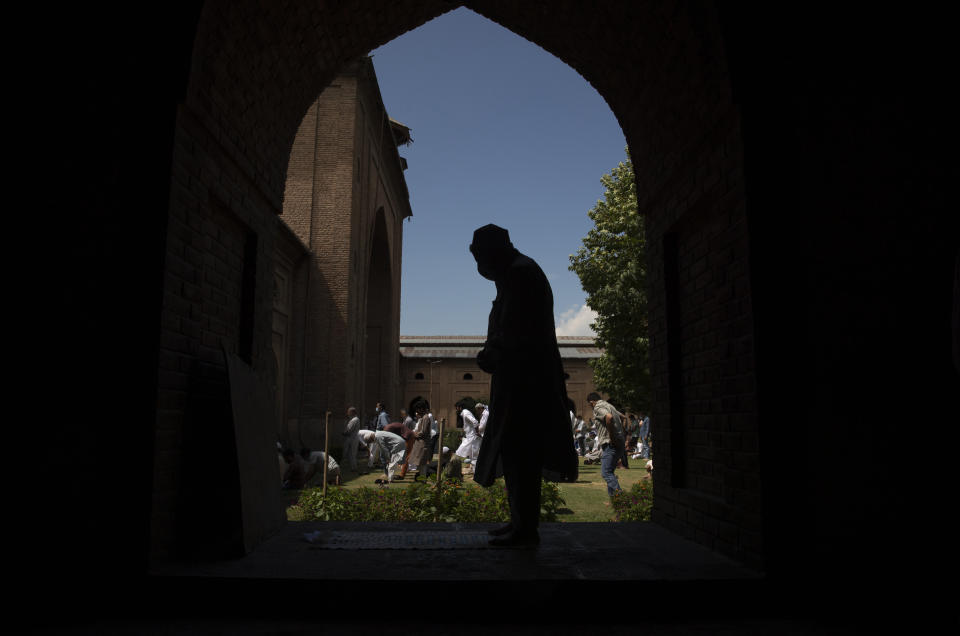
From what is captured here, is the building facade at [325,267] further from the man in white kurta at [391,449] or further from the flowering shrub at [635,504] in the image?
the flowering shrub at [635,504]

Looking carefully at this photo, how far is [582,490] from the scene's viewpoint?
12.3 meters

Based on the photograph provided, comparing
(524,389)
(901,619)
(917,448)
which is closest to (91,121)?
(524,389)

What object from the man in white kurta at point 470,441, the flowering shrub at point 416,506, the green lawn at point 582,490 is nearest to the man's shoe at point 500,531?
the flowering shrub at point 416,506

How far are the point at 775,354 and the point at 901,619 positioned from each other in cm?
130

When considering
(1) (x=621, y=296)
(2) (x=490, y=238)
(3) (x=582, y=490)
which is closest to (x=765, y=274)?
(2) (x=490, y=238)

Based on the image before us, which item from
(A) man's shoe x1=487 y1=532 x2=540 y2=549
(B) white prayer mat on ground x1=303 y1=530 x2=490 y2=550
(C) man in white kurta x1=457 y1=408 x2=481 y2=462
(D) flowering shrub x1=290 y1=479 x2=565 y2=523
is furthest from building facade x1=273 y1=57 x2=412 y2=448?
(A) man's shoe x1=487 y1=532 x2=540 y2=549

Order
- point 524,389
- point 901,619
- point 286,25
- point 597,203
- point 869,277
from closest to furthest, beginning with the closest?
point 901,619
point 869,277
point 524,389
point 286,25
point 597,203

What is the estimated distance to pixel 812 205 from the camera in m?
3.38

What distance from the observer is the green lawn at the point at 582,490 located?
9.01 metres

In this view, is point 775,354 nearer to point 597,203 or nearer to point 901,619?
point 901,619

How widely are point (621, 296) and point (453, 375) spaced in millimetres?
28797

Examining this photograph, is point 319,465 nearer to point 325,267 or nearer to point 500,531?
point 500,531

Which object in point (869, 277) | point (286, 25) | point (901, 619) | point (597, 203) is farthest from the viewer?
point (597, 203)

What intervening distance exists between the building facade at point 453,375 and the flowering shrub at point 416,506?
39.3 meters
